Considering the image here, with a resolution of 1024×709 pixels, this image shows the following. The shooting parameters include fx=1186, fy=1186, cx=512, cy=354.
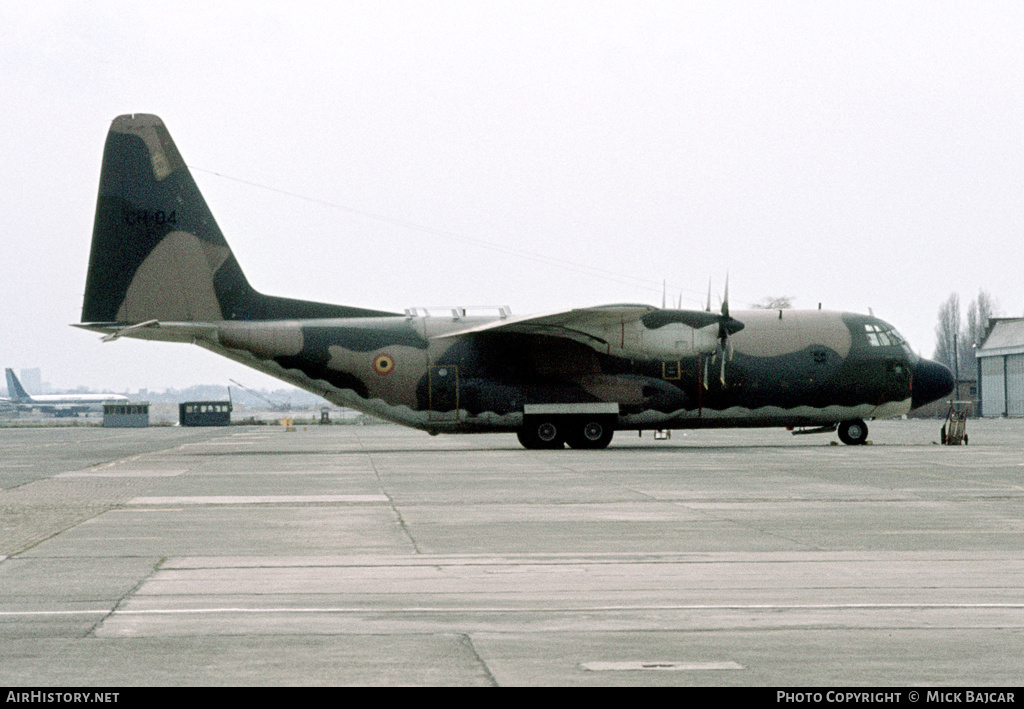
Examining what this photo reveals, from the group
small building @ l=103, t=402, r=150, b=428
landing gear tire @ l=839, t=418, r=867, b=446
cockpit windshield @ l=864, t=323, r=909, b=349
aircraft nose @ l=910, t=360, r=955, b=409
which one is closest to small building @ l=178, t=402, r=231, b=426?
small building @ l=103, t=402, r=150, b=428

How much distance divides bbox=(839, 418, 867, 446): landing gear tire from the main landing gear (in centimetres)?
839

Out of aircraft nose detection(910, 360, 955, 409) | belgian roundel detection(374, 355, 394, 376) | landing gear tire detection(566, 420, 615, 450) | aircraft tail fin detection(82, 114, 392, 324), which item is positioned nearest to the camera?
aircraft tail fin detection(82, 114, 392, 324)

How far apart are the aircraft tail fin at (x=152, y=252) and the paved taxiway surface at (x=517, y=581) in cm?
1307

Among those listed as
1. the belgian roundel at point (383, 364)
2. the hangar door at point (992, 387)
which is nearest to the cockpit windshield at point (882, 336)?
the belgian roundel at point (383, 364)

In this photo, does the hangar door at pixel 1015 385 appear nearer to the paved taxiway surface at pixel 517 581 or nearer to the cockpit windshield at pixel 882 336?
the cockpit windshield at pixel 882 336

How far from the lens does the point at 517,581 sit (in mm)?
11953

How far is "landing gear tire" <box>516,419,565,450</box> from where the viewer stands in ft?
127

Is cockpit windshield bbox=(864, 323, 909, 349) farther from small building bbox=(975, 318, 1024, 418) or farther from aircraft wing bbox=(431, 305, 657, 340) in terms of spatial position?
small building bbox=(975, 318, 1024, 418)

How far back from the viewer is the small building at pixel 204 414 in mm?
106625

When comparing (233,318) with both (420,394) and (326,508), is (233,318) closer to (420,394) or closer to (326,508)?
(420,394)

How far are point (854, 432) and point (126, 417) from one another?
77.7 m

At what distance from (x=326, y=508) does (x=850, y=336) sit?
2444 cm

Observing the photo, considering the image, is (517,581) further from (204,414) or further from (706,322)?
(204,414)
